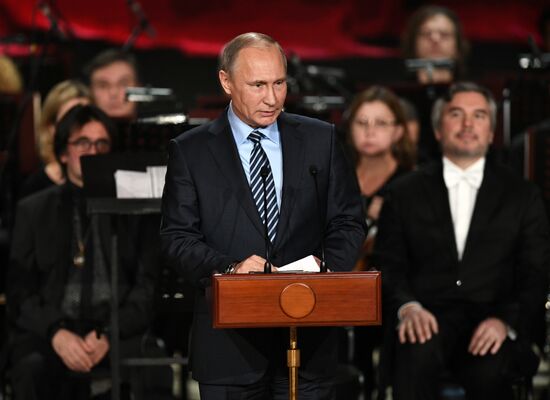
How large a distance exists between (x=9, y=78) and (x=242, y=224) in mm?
4364

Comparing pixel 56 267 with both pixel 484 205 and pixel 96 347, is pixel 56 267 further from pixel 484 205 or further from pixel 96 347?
pixel 484 205

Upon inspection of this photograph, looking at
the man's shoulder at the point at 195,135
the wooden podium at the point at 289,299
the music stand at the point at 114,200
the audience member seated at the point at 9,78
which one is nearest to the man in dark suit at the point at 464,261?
the music stand at the point at 114,200

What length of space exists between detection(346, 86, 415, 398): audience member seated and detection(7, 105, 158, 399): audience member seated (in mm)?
1253

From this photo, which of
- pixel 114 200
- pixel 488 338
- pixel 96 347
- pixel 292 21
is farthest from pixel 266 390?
pixel 292 21

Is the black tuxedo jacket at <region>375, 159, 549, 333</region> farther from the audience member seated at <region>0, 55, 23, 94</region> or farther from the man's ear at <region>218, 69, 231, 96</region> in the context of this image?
the audience member seated at <region>0, 55, 23, 94</region>

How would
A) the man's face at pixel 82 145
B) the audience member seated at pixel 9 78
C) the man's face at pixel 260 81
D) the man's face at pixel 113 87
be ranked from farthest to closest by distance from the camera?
the audience member seated at pixel 9 78 → the man's face at pixel 113 87 → the man's face at pixel 82 145 → the man's face at pixel 260 81

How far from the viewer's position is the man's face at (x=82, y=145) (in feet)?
16.9

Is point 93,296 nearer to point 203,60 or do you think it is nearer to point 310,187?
point 310,187

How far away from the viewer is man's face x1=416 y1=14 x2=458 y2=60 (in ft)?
22.7

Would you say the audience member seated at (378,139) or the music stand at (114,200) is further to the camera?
the audience member seated at (378,139)

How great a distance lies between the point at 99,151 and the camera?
517cm

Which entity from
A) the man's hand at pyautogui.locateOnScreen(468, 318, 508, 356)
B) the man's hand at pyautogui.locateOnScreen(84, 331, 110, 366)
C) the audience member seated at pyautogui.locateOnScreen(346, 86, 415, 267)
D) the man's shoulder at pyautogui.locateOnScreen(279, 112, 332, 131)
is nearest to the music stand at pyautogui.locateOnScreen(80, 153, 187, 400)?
the man's hand at pyautogui.locateOnScreen(84, 331, 110, 366)

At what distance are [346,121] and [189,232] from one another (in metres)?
2.61

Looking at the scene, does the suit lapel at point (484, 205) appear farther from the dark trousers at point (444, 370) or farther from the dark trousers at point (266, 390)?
the dark trousers at point (266, 390)
